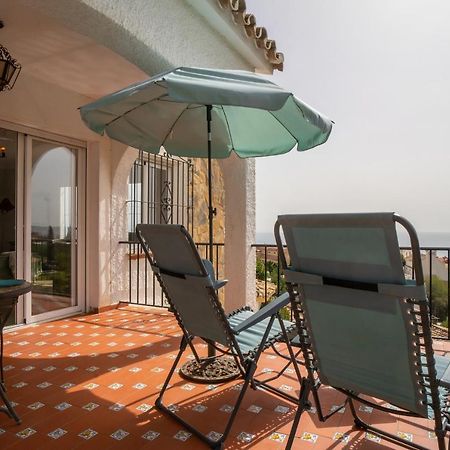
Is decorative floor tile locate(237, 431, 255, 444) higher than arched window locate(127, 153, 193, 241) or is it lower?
lower

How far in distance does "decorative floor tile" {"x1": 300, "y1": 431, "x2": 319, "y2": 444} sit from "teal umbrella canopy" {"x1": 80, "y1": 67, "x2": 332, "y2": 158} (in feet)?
5.90

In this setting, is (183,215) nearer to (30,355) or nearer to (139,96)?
(30,355)

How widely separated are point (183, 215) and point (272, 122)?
5148 millimetres

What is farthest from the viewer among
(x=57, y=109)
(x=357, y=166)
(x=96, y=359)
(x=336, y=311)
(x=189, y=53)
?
(x=357, y=166)

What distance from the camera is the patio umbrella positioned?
2098mm

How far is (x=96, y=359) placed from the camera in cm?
328

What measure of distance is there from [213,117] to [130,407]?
96.4 inches

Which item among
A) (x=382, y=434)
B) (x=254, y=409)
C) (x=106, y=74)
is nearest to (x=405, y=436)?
(x=382, y=434)

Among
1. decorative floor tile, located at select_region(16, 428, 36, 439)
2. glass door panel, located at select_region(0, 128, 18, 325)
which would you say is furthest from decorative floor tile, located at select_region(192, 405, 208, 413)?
glass door panel, located at select_region(0, 128, 18, 325)

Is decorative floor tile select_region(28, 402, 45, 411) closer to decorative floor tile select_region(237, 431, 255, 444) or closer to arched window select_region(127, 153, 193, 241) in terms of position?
decorative floor tile select_region(237, 431, 255, 444)

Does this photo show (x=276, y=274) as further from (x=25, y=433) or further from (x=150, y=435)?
(x=25, y=433)

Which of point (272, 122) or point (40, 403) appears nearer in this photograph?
point (40, 403)

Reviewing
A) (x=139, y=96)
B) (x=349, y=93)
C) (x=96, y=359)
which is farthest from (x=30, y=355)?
(x=349, y=93)

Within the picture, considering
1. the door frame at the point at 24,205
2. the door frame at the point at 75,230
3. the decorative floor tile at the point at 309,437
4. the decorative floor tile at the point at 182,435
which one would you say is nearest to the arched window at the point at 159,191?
the door frame at the point at 75,230
